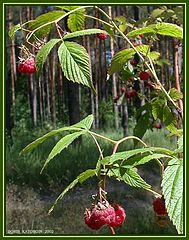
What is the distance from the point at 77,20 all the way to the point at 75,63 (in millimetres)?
171

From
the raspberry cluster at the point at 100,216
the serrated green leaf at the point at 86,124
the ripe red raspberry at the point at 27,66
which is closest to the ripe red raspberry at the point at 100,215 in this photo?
the raspberry cluster at the point at 100,216

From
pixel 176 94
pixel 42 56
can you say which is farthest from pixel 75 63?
pixel 176 94

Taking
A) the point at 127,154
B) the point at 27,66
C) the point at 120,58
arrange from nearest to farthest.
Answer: the point at 127,154, the point at 120,58, the point at 27,66

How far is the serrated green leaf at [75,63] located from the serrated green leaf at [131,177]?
16 centimetres

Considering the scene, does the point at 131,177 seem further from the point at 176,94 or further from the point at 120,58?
the point at 176,94

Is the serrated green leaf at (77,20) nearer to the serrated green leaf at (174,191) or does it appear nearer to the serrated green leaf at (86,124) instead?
the serrated green leaf at (86,124)

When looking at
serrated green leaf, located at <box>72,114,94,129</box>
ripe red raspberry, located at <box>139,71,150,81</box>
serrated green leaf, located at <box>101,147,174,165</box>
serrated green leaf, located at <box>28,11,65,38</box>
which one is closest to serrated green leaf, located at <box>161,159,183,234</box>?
serrated green leaf, located at <box>101,147,174,165</box>

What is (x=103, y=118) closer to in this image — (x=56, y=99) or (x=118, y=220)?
(x=56, y=99)

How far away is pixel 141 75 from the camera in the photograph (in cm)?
104

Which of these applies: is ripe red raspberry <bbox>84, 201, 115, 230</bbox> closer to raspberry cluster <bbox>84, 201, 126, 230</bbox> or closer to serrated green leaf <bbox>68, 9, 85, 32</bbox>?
raspberry cluster <bbox>84, 201, 126, 230</bbox>

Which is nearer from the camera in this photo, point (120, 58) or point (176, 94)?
point (120, 58)

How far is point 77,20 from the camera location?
32.7 inches

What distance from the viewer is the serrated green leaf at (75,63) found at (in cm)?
68

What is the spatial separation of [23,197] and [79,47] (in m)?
3.18
